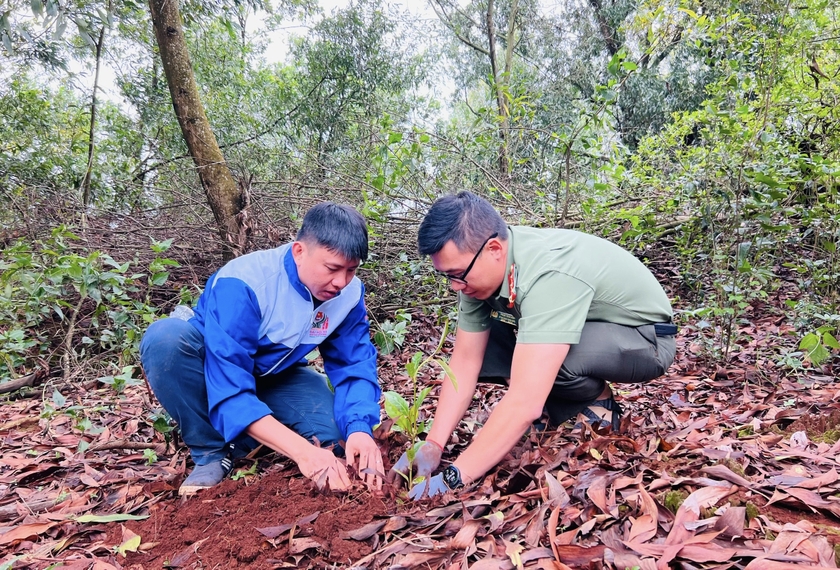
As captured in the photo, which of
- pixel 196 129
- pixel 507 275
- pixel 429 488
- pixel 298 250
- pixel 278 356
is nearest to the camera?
pixel 429 488

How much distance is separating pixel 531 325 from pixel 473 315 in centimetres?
50

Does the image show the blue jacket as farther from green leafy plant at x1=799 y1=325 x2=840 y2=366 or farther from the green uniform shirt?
green leafy plant at x1=799 y1=325 x2=840 y2=366

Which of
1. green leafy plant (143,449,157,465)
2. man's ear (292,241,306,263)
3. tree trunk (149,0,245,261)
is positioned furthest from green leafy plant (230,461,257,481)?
tree trunk (149,0,245,261)

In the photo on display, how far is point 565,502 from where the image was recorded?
164cm

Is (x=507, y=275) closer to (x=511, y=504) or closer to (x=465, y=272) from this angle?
(x=465, y=272)

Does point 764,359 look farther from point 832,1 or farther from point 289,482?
point 289,482

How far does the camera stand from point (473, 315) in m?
2.37

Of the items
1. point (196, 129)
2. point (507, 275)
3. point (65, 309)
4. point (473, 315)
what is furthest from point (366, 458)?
point (196, 129)

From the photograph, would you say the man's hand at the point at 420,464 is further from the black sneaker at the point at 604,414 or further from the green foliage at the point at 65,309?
the green foliage at the point at 65,309

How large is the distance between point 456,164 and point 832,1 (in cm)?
338

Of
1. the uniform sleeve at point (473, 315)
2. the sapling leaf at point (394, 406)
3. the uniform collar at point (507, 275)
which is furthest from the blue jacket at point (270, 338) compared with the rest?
the uniform collar at point (507, 275)

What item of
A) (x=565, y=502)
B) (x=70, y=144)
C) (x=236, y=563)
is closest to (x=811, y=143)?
(x=565, y=502)

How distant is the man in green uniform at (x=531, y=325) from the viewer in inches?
73.5

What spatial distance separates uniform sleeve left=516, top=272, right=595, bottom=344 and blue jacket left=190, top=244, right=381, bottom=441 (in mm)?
856
